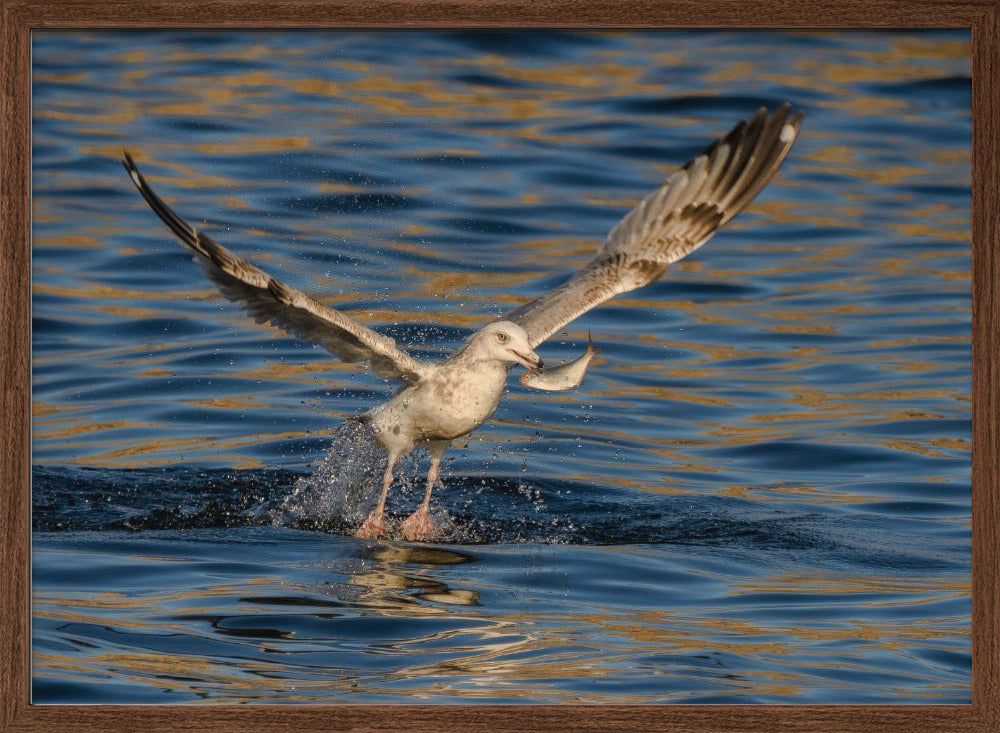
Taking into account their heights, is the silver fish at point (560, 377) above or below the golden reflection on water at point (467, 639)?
above

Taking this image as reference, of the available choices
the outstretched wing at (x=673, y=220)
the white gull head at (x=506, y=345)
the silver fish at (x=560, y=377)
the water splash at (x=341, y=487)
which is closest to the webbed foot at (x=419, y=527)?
the water splash at (x=341, y=487)

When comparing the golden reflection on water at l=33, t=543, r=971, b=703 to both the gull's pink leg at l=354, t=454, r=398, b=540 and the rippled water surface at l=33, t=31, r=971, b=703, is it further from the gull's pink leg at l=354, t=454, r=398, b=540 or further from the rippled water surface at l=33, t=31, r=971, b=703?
the gull's pink leg at l=354, t=454, r=398, b=540

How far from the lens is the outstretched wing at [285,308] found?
20.4ft

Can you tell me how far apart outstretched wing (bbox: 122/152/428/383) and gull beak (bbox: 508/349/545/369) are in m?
0.46

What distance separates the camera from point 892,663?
211 inches

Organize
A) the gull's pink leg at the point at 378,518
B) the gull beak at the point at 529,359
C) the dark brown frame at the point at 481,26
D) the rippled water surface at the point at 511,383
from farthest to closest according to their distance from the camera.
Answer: the gull's pink leg at the point at 378,518 → the gull beak at the point at 529,359 → the rippled water surface at the point at 511,383 → the dark brown frame at the point at 481,26

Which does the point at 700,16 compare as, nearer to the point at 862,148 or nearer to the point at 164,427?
the point at 862,148

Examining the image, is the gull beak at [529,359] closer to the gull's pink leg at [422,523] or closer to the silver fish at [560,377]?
the silver fish at [560,377]

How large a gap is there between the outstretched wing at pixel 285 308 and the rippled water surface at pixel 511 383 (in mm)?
391

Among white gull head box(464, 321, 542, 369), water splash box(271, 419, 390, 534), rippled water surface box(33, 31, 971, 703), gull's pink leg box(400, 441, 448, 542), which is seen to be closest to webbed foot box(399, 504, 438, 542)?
gull's pink leg box(400, 441, 448, 542)

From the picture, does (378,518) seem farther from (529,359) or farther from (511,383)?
(511,383)

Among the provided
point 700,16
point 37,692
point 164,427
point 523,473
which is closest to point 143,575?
point 37,692

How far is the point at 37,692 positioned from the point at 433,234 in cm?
356

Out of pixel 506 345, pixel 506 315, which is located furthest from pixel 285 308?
pixel 506 315
